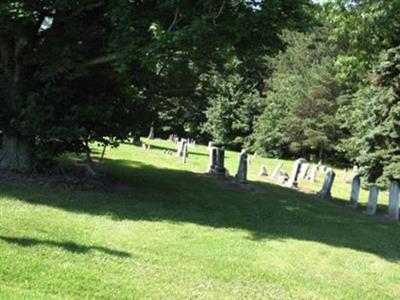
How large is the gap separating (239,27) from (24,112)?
15.7ft

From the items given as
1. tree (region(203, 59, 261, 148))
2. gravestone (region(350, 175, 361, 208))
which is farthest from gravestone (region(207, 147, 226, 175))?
tree (region(203, 59, 261, 148))

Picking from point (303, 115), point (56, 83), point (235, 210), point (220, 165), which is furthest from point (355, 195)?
point (303, 115)

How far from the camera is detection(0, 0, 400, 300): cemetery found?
7441 mm

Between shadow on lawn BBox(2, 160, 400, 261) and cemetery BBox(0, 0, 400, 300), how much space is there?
0.06 meters

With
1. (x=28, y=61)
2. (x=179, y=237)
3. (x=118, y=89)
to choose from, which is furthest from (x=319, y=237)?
(x=28, y=61)

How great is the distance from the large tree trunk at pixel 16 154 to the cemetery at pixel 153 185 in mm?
32

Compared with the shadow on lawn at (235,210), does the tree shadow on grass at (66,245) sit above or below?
below

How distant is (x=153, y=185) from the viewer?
49.6ft

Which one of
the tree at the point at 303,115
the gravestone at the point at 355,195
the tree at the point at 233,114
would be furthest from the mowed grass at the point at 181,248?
the tree at the point at 233,114

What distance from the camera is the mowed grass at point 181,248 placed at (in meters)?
6.81

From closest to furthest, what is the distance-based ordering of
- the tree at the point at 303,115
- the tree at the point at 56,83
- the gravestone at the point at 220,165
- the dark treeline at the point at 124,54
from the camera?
the dark treeline at the point at 124,54 → the tree at the point at 56,83 → the gravestone at the point at 220,165 → the tree at the point at 303,115

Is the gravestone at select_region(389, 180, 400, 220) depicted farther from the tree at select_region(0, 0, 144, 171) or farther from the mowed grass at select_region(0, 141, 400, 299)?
the tree at select_region(0, 0, 144, 171)

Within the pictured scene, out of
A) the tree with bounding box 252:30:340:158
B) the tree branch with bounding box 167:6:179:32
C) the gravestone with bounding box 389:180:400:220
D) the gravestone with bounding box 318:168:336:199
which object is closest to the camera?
the tree branch with bounding box 167:6:179:32

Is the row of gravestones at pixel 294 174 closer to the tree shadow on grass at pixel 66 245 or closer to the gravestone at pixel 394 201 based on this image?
the gravestone at pixel 394 201
